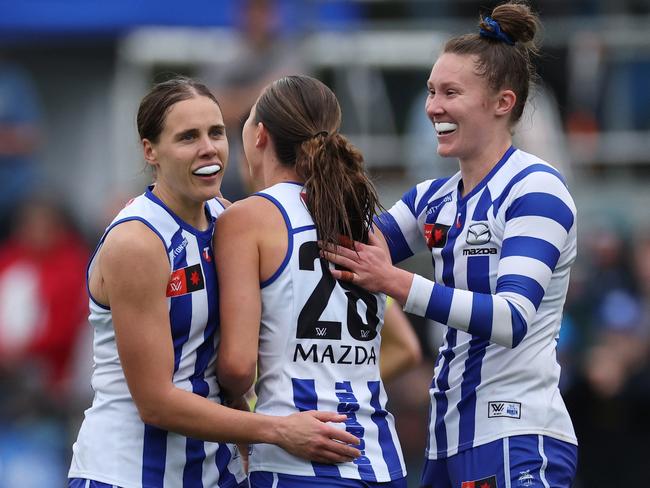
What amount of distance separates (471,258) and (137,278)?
48.5 inches

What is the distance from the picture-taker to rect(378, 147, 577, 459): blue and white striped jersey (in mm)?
4254

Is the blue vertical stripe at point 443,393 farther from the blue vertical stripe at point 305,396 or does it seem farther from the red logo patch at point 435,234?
the blue vertical stripe at point 305,396

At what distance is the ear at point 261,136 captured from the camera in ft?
14.1

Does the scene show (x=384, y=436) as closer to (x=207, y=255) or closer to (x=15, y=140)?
(x=207, y=255)

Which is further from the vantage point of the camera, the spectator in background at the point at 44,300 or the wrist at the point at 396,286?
the spectator in background at the point at 44,300

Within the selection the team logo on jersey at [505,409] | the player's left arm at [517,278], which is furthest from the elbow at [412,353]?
the player's left arm at [517,278]

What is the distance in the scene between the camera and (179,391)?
4.12 meters

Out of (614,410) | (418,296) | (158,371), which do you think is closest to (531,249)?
(418,296)

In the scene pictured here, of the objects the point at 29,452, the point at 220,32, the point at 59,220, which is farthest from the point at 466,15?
the point at 29,452

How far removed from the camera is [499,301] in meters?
4.21

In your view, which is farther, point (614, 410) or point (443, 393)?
point (614, 410)

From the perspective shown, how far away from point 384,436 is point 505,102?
4.37ft

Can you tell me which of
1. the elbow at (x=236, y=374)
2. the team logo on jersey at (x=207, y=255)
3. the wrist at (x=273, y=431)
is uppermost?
the team logo on jersey at (x=207, y=255)

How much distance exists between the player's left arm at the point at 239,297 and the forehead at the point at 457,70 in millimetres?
915
